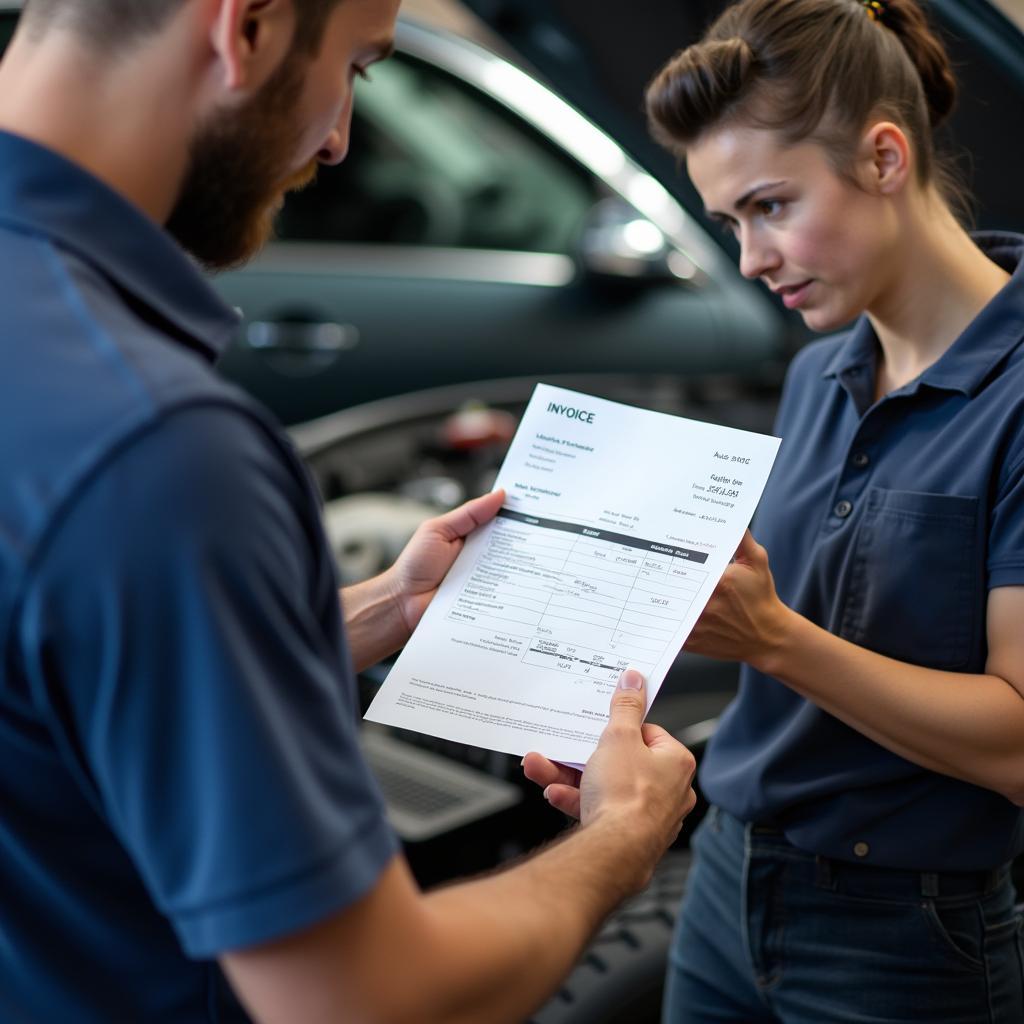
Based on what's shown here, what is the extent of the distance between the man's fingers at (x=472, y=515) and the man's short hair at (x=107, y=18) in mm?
509

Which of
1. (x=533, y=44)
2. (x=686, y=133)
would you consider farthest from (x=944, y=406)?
(x=533, y=44)

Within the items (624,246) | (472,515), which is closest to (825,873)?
(472,515)

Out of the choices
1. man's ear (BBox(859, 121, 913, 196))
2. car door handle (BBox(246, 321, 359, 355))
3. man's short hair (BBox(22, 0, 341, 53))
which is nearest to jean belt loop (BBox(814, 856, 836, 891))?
man's ear (BBox(859, 121, 913, 196))

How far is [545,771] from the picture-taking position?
98cm

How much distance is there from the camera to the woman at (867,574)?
3.39 ft

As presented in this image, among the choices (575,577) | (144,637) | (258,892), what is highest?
(144,637)

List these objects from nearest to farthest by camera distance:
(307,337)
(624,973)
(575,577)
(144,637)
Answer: (144,637), (575,577), (624,973), (307,337)

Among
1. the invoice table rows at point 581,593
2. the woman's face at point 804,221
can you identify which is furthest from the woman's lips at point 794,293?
the invoice table rows at point 581,593

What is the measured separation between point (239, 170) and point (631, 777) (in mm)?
499

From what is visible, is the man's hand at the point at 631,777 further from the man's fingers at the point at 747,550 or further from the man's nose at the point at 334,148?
the man's nose at the point at 334,148

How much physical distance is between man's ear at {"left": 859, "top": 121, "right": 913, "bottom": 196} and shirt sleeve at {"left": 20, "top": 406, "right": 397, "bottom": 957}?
0.73 metres

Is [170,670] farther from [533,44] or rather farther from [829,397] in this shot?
[533,44]

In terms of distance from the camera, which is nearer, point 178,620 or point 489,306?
point 178,620

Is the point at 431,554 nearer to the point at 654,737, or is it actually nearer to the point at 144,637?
the point at 654,737
